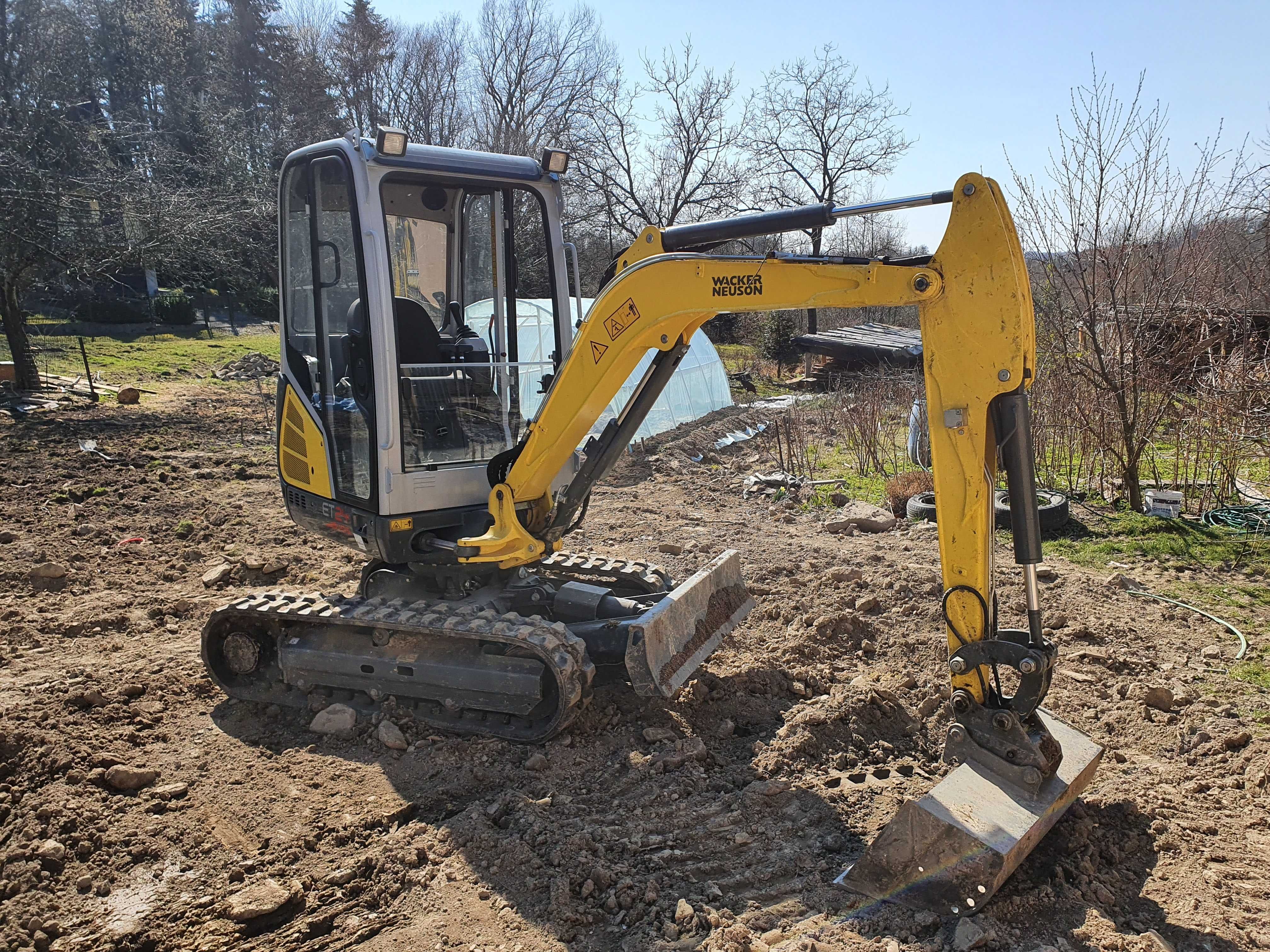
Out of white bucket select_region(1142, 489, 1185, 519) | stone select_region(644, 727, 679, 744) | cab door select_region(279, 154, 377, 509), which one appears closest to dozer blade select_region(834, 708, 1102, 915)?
stone select_region(644, 727, 679, 744)

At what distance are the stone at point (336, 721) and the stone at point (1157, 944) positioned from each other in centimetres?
366

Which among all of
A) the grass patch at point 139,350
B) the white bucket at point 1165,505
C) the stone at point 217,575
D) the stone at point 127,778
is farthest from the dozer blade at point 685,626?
the grass patch at point 139,350

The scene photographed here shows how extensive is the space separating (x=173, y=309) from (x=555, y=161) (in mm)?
25675

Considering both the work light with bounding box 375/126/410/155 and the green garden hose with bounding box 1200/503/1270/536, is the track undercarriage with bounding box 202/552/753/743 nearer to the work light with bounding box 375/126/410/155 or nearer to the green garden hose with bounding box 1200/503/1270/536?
the work light with bounding box 375/126/410/155

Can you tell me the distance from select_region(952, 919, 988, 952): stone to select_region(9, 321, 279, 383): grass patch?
16.4 meters

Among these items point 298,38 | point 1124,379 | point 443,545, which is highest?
point 298,38

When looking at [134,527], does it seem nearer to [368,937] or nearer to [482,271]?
[482,271]

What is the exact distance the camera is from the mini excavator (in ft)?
10.7

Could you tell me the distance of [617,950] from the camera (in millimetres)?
3148

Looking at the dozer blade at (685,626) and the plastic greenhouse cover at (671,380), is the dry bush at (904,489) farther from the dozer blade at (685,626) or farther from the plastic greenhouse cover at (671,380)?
the dozer blade at (685,626)

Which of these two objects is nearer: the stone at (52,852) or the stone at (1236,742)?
the stone at (52,852)

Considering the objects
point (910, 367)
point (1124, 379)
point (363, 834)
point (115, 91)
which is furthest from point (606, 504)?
point (115, 91)

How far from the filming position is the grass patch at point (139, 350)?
59.0 ft

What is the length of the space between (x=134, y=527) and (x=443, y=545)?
5.06 m
